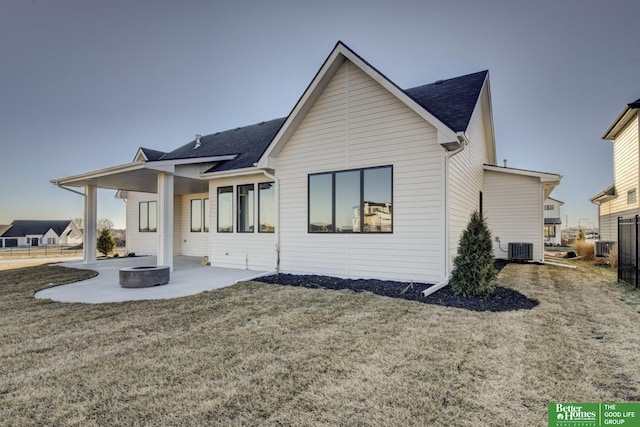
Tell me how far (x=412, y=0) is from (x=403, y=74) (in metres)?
4.77

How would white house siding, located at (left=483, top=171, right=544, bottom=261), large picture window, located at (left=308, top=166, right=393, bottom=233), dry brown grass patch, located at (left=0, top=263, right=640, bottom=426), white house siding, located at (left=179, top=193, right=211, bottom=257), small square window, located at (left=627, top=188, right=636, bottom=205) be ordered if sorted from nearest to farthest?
dry brown grass patch, located at (left=0, top=263, right=640, bottom=426), large picture window, located at (left=308, top=166, right=393, bottom=233), white house siding, located at (left=483, top=171, right=544, bottom=261), small square window, located at (left=627, top=188, right=636, bottom=205), white house siding, located at (left=179, top=193, right=211, bottom=257)

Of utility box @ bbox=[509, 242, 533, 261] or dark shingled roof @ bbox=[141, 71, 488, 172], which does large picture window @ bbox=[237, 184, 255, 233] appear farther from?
utility box @ bbox=[509, 242, 533, 261]

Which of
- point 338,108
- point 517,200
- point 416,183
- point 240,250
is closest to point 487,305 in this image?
point 416,183

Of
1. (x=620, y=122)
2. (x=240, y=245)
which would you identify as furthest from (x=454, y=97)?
(x=620, y=122)

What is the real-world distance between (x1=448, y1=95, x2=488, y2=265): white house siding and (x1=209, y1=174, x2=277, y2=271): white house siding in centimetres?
525

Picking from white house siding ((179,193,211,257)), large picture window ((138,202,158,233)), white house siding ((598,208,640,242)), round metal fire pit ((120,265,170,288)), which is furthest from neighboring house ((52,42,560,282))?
white house siding ((598,208,640,242))

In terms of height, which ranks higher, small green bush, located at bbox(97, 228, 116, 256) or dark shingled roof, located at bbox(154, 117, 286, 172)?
dark shingled roof, located at bbox(154, 117, 286, 172)

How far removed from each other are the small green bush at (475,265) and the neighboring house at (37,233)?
6704cm

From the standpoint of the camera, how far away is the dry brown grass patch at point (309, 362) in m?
2.38

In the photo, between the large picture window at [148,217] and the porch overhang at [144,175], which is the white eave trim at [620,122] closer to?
the porch overhang at [144,175]

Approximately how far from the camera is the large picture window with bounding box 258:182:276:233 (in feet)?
32.7

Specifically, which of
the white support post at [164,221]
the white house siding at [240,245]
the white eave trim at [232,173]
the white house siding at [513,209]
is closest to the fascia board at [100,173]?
the white support post at [164,221]

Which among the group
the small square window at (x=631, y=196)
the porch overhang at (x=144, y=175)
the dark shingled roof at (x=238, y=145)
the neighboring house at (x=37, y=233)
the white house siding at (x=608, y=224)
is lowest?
the neighboring house at (x=37, y=233)

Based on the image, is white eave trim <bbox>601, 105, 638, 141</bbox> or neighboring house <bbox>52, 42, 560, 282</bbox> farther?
white eave trim <bbox>601, 105, 638, 141</bbox>
